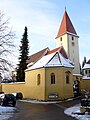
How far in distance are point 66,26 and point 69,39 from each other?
3.89m

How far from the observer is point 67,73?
38.6m

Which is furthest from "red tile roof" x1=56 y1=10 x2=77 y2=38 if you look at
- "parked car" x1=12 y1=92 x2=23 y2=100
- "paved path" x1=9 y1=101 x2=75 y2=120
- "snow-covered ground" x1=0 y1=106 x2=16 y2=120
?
"snow-covered ground" x1=0 y1=106 x2=16 y2=120

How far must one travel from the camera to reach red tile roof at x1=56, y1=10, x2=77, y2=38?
2498 inches

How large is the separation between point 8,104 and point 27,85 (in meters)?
15.6

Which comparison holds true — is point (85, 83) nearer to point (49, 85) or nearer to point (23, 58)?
point (49, 85)

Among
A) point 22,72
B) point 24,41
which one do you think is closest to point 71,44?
point 24,41

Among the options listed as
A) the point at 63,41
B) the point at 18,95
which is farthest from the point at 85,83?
the point at 63,41

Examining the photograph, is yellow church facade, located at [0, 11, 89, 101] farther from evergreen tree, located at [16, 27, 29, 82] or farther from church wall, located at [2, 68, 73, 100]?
evergreen tree, located at [16, 27, 29, 82]

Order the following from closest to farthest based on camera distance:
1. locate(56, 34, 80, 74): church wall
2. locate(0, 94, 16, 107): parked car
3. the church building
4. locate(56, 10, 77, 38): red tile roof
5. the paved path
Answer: the paved path
locate(0, 94, 16, 107): parked car
the church building
locate(56, 34, 80, 74): church wall
locate(56, 10, 77, 38): red tile roof

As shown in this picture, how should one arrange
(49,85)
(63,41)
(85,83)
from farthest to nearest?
(63,41) < (85,83) < (49,85)

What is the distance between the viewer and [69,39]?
204 feet

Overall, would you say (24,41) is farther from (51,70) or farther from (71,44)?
(51,70)

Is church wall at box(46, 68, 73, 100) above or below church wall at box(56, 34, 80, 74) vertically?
below

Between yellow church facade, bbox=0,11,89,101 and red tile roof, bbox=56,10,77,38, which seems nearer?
yellow church facade, bbox=0,11,89,101
